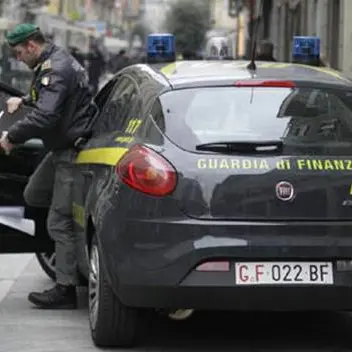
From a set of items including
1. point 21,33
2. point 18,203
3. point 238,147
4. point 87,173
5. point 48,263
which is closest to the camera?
point 238,147

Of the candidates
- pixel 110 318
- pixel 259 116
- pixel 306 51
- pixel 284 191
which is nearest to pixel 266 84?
pixel 259 116

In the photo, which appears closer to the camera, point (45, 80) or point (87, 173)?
point (87, 173)

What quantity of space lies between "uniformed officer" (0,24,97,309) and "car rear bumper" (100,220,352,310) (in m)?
1.34

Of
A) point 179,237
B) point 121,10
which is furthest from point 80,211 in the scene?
point 121,10

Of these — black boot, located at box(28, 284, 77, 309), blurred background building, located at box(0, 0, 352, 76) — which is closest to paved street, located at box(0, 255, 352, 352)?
black boot, located at box(28, 284, 77, 309)

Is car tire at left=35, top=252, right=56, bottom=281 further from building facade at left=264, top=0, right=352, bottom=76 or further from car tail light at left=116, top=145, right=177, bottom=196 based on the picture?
building facade at left=264, top=0, right=352, bottom=76

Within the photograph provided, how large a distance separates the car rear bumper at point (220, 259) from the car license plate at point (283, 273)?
25 mm

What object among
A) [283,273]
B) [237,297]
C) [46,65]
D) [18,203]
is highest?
[46,65]

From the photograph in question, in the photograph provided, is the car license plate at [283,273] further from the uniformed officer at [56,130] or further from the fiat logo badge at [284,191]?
the uniformed officer at [56,130]

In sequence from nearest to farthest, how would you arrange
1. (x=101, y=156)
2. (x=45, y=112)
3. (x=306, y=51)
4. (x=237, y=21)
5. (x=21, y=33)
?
(x=101, y=156), (x=45, y=112), (x=21, y=33), (x=306, y=51), (x=237, y=21)

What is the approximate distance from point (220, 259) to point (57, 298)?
6.32 ft

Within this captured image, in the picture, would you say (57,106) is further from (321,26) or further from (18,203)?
(321,26)

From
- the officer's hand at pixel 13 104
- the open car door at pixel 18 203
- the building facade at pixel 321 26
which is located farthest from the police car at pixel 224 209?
the building facade at pixel 321 26

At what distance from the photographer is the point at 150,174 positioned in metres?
5.03
